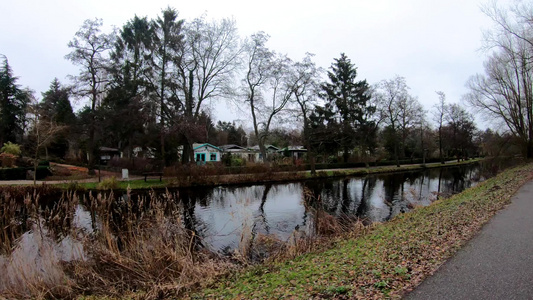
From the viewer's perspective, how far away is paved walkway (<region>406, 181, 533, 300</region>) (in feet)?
11.2

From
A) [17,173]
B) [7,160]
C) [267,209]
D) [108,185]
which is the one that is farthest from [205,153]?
[267,209]

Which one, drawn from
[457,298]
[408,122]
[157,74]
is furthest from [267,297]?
[408,122]

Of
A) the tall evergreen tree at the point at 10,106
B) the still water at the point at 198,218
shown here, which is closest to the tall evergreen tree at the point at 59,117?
the tall evergreen tree at the point at 10,106

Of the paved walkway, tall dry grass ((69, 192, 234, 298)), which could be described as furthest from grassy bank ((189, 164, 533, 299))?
tall dry grass ((69, 192, 234, 298))

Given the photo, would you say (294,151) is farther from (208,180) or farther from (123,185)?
(123,185)

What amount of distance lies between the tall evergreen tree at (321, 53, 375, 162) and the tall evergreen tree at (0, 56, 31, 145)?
3790 centimetres

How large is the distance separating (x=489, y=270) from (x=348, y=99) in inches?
1477

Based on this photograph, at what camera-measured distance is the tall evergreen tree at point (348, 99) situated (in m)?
37.4

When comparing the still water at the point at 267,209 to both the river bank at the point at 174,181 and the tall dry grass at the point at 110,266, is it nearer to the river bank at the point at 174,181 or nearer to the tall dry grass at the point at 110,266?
the river bank at the point at 174,181

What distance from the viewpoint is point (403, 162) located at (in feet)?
150

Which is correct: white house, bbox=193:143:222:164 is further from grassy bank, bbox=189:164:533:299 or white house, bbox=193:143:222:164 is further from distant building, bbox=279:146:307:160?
grassy bank, bbox=189:164:533:299

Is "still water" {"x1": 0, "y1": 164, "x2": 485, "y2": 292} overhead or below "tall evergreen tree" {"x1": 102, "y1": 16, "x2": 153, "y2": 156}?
below

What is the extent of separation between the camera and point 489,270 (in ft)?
13.3

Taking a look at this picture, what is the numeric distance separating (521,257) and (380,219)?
7529mm
